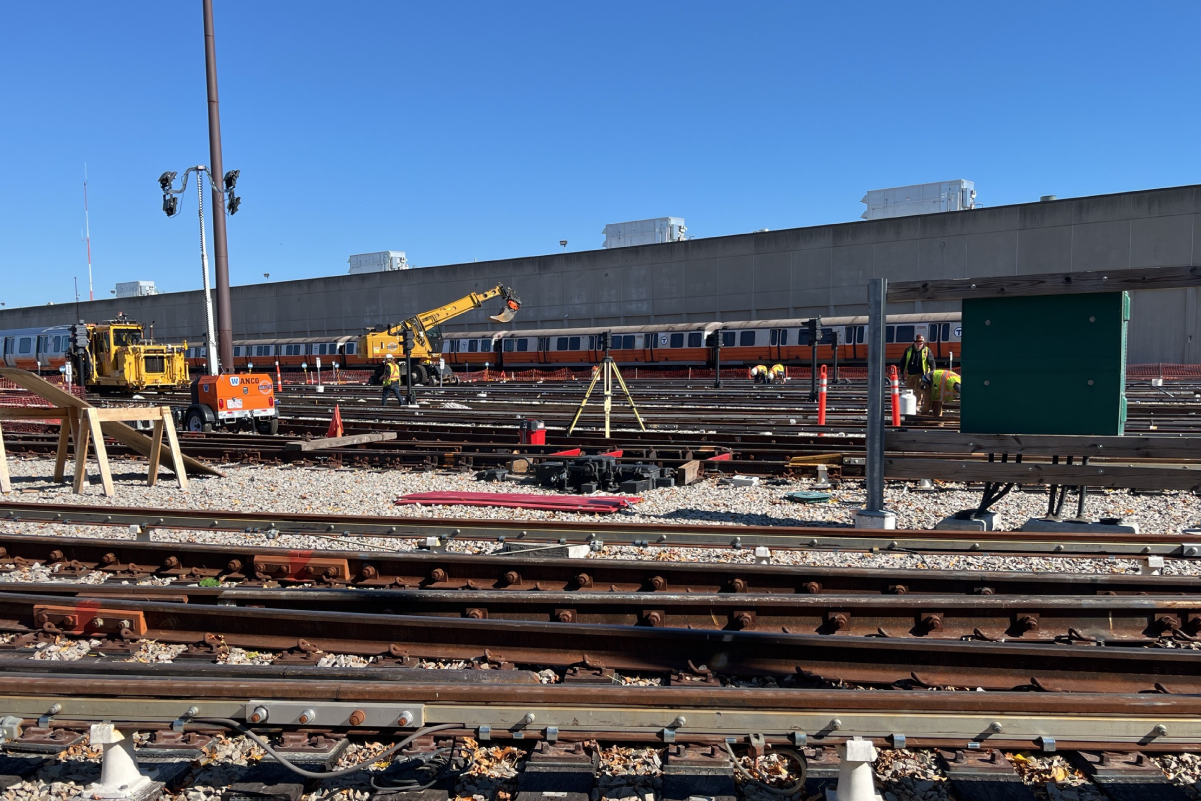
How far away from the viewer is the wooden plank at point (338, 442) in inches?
520

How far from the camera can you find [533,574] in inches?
216

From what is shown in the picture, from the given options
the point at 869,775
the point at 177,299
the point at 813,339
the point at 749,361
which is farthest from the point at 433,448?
the point at 177,299

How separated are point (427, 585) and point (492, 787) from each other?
2.57 metres

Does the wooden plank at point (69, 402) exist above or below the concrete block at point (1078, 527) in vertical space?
above

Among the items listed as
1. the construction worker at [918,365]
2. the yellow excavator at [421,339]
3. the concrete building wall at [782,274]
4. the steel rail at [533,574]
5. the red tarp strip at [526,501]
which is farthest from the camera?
the concrete building wall at [782,274]

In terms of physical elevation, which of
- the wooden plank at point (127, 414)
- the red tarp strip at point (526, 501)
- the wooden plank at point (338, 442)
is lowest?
the red tarp strip at point (526, 501)

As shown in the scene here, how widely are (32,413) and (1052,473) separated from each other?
1182cm

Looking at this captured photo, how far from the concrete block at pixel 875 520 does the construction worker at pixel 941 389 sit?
29.6 ft

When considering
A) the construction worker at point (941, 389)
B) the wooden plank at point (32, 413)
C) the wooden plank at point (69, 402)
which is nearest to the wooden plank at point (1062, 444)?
the construction worker at point (941, 389)

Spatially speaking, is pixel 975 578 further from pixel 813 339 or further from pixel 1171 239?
pixel 1171 239

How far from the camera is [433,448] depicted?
44.9 ft

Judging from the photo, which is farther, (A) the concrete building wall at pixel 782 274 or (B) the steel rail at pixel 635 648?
(A) the concrete building wall at pixel 782 274

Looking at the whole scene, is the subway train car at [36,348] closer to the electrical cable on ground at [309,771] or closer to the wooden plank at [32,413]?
the wooden plank at [32,413]

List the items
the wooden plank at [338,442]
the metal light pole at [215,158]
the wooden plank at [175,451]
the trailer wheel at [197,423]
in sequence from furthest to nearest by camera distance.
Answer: the metal light pole at [215,158] → the trailer wheel at [197,423] → the wooden plank at [338,442] → the wooden plank at [175,451]
